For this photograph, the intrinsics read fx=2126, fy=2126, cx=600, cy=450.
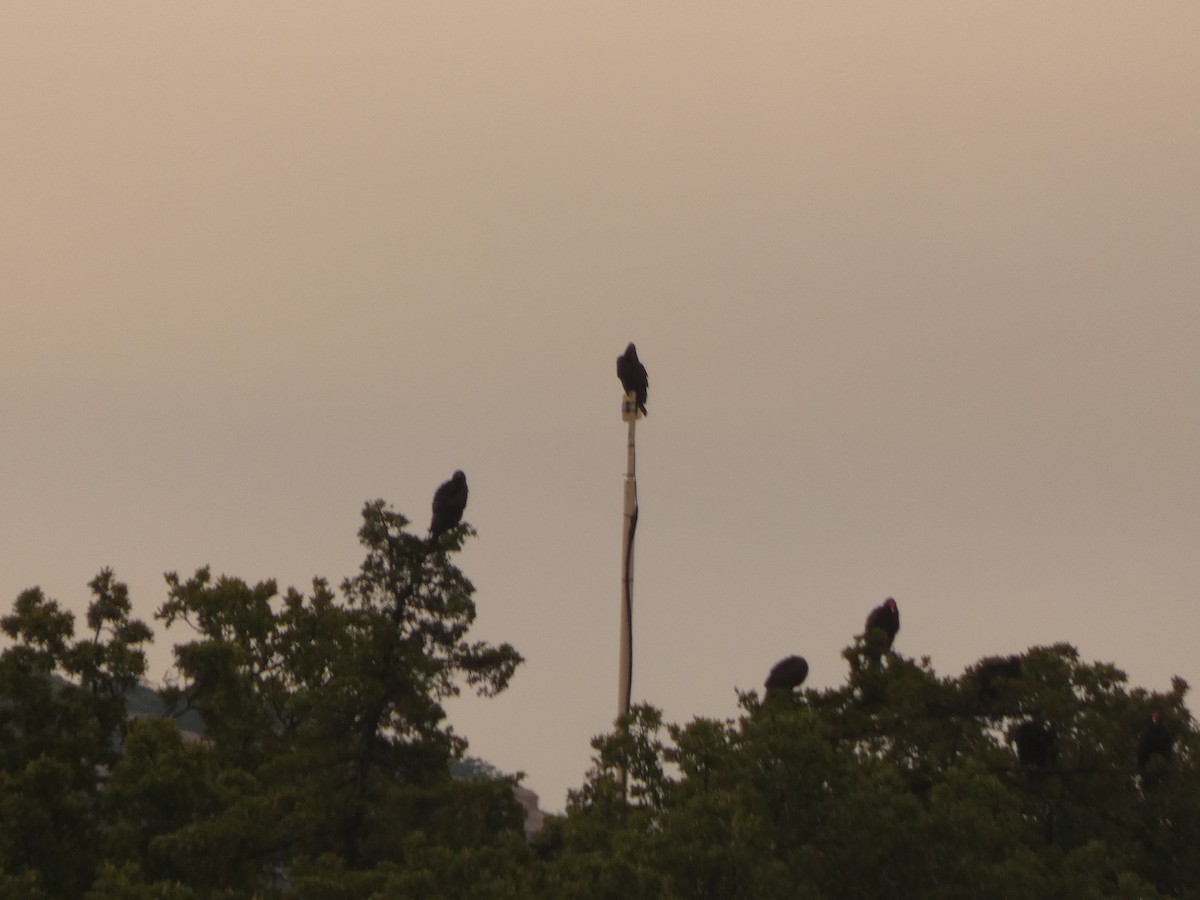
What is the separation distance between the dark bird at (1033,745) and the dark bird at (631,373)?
5.33 meters

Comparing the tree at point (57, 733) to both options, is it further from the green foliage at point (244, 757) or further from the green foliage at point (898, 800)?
the green foliage at point (898, 800)

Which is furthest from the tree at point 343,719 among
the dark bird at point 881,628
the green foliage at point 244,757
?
the dark bird at point 881,628

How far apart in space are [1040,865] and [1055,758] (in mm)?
3181

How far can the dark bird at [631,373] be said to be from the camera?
2214 centimetres

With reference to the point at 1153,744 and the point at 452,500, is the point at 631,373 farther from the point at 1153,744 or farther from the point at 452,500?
the point at 1153,744

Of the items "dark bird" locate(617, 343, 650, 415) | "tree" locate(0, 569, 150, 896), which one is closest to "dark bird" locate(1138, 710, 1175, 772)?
"dark bird" locate(617, 343, 650, 415)

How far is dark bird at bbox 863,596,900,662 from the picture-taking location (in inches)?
938

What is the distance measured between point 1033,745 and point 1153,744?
1254 mm

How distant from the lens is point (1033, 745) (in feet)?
73.7

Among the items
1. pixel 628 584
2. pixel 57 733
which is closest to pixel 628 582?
pixel 628 584

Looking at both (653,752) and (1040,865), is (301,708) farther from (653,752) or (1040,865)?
A: (1040,865)

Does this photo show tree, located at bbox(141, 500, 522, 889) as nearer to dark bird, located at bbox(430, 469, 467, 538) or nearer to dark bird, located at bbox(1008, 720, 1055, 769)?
dark bird, located at bbox(430, 469, 467, 538)

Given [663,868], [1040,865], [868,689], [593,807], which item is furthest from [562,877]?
[868,689]

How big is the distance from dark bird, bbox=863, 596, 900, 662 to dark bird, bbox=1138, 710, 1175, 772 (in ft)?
9.92
